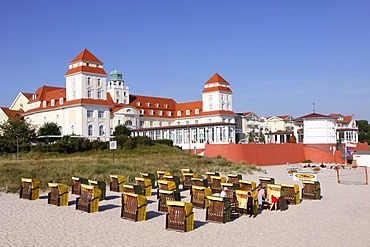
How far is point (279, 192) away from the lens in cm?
1695

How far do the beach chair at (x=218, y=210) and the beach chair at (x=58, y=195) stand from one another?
6.18m

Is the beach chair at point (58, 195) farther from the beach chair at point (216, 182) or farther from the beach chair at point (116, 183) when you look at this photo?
the beach chair at point (216, 182)

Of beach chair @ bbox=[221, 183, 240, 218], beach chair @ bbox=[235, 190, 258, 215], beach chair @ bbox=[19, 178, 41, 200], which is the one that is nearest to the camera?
beach chair @ bbox=[221, 183, 240, 218]

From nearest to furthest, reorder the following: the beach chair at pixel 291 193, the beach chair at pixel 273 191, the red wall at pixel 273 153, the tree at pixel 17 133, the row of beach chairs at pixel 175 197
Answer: the row of beach chairs at pixel 175 197
the beach chair at pixel 273 191
the beach chair at pixel 291 193
the red wall at pixel 273 153
the tree at pixel 17 133

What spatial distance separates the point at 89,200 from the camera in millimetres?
15133

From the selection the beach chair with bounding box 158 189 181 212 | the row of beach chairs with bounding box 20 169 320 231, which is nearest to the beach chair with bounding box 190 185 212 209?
the row of beach chairs with bounding box 20 169 320 231

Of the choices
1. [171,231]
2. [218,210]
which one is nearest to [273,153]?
[218,210]

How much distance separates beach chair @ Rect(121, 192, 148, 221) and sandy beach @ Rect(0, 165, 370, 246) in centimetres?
27

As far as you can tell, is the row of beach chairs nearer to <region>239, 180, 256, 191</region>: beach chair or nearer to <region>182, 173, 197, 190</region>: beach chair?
<region>239, 180, 256, 191</region>: beach chair

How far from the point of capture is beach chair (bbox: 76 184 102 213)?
1510 cm

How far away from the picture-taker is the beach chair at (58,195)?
1638 centimetres

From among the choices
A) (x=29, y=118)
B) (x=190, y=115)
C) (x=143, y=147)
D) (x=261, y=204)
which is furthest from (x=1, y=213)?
(x=190, y=115)

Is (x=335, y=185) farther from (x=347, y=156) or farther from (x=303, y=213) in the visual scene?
(x=347, y=156)

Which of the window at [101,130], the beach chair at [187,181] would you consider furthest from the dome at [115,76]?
the beach chair at [187,181]
